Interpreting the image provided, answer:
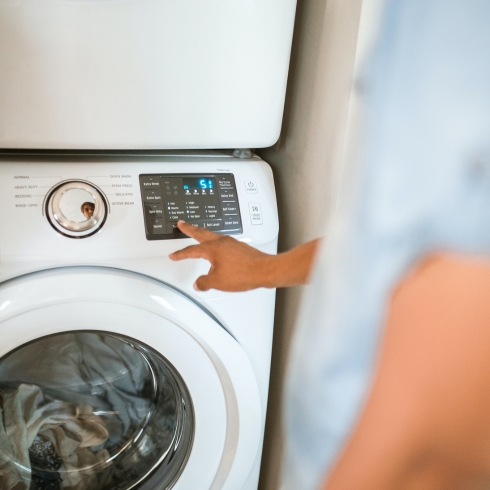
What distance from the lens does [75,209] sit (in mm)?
543

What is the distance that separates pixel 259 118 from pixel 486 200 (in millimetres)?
407

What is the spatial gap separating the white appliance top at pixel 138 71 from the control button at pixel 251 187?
0.07 m

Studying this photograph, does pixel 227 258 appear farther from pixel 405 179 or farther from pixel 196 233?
pixel 405 179

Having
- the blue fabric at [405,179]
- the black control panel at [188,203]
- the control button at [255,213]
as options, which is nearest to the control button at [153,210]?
the black control panel at [188,203]

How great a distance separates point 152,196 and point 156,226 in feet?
0.14

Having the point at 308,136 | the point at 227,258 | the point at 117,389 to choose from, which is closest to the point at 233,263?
the point at 227,258

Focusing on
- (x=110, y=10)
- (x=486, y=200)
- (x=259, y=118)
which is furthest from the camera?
(x=259, y=118)

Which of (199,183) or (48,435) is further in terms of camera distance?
(48,435)

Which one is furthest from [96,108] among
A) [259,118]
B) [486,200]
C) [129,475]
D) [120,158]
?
[129,475]

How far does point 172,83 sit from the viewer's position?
57 centimetres

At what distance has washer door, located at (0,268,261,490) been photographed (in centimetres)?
54

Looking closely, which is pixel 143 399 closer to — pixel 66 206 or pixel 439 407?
pixel 66 206

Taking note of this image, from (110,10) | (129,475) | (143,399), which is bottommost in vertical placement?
(129,475)

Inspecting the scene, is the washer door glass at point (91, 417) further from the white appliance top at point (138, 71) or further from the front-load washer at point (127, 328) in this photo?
the white appliance top at point (138, 71)
